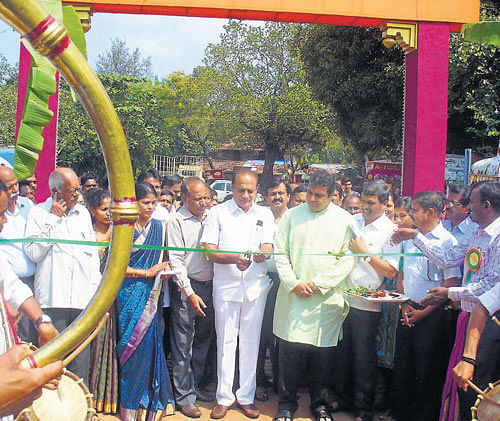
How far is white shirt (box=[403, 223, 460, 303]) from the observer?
11.0ft

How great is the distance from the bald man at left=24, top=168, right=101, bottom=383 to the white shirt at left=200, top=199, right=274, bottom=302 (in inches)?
33.4

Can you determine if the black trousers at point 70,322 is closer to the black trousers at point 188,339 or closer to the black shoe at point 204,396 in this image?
the black trousers at point 188,339

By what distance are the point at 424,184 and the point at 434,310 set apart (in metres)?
3.33

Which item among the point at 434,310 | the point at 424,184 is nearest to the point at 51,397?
the point at 434,310

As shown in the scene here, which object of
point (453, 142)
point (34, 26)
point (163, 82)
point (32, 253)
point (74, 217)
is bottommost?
point (32, 253)

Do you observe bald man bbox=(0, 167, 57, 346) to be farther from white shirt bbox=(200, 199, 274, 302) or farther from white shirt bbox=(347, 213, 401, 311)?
white shirt bbox=(347, 213, 401, 311)

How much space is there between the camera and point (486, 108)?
10250mm

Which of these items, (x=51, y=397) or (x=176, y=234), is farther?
(x=176, y=234)

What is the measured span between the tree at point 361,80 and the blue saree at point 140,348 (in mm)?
10206

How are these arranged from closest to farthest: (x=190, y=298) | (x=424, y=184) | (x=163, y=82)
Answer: (x=190, y=298) < (x=424, y=184) < (x=163, y=82)

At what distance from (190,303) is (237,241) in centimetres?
57

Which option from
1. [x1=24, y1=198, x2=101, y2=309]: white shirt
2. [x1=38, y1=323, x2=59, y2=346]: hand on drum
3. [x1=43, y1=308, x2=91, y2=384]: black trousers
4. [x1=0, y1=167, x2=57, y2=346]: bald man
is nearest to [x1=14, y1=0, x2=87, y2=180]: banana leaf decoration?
[x1=38, y1=323, x2=59, y2=346]: hand on drum

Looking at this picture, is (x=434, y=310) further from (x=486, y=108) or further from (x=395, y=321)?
(x=486, y=108)

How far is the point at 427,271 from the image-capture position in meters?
3.42
